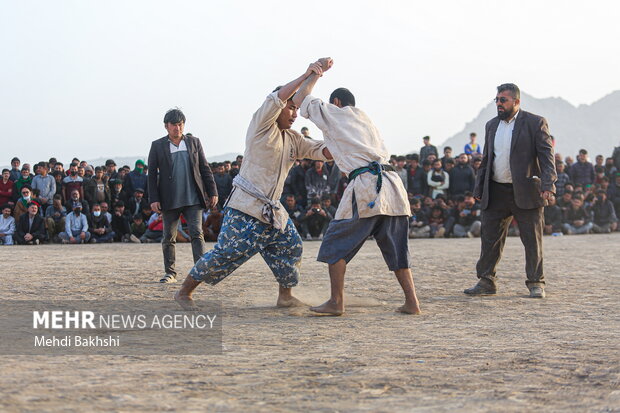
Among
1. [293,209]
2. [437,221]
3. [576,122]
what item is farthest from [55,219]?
[576,122]

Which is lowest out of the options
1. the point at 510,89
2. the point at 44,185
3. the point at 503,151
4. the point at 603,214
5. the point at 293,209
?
the point at 603,214

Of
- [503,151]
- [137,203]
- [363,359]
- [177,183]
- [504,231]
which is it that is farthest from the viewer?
[137,203]

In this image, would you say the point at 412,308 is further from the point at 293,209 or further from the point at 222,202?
the point at 222,202

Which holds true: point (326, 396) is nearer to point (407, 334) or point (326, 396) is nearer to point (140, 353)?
point (140, 353)

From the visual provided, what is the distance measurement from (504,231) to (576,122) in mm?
103950

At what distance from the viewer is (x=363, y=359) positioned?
14.0 feet

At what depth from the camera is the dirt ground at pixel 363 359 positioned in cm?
336

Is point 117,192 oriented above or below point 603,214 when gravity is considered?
above

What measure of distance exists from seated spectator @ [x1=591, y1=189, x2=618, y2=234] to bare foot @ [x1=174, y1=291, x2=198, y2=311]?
14.3 metres

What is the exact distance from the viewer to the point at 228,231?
6.02 m

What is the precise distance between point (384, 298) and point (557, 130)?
101201 mm

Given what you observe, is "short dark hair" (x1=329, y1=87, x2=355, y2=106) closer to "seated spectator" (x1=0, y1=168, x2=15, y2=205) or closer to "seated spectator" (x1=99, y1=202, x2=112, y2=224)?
"seated spectator" (x1=99, y1=202, x2=112, y2=224)

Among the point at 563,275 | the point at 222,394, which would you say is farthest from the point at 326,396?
the point at 563,275

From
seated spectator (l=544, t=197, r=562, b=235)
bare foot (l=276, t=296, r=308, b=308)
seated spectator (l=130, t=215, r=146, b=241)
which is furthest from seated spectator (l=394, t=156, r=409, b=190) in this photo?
bare foot (l=276, t=296, r=308, b=308)
